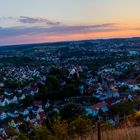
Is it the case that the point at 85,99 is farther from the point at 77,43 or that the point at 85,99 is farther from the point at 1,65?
the point at 77,43

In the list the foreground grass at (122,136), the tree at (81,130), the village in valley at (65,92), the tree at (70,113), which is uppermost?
the foreground grass at (122,136)

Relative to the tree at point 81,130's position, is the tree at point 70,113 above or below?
below

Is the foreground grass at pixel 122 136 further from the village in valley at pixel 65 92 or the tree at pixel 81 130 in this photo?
A: the village in valley at pixel 65 92

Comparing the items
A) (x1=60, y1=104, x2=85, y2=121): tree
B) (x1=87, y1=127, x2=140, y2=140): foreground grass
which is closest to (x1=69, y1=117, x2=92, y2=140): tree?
(x1=87, y1=127, x2=140, y2=140): foreground grass

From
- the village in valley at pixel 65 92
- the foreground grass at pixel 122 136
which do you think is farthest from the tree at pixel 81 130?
the village in valley at pixel 65 92

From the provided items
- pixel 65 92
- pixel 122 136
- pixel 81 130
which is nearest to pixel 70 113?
pixel 81 130

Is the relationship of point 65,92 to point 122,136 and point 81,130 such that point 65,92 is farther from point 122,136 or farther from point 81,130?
point 122,136

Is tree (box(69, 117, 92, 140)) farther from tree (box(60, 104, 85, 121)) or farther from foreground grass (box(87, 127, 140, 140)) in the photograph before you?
tree (box(60, 104, 85, 121))

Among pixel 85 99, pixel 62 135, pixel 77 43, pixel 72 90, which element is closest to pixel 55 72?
pixel 72 90

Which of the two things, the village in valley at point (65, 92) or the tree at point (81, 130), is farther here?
the village in valley at point (65, 92)

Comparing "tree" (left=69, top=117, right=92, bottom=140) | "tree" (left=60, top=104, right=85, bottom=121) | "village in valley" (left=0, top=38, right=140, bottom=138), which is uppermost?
"tree" (left=69, top=117, right=92, bottom=140)

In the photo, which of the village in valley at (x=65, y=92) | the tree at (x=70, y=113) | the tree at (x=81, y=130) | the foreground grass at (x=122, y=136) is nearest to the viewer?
the foreground grass at (x=122, y=136)

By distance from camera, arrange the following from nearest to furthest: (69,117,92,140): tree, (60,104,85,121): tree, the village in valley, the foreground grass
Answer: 1. the foreground grass
2. (69,117,92,140): tree
3. (60,104,85,121): tree
4. the village in valley
